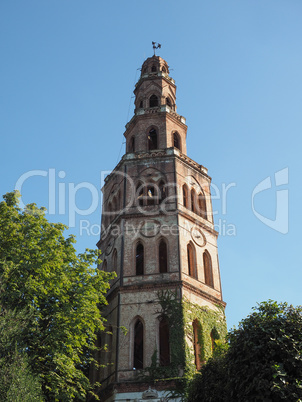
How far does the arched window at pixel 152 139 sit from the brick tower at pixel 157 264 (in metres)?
0.07

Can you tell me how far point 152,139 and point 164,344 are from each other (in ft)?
49.8

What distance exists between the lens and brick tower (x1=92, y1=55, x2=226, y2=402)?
2248 cm

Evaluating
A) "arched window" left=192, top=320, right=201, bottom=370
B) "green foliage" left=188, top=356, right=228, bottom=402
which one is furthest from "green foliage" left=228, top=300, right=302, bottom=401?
"arched window" left=192, top=320, right=201, bottom=370

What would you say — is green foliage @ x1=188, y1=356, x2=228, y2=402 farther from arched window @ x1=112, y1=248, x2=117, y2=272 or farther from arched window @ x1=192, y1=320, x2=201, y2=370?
arched window @ x1=112, y1=248, x2=117, y2=272

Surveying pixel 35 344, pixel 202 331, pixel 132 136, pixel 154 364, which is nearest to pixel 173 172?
pixel 132 136

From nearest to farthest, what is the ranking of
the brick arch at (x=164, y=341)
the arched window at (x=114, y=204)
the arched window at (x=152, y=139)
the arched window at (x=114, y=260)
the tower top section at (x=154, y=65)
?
1. the brick arch at (x=164, y=341)
2. the arched window at (x=114, y=260)
3. the arched window at (x=114, y=204)
4. the arched window at (x=152, y=139)
5. the tower top section at (x=154, y=65)

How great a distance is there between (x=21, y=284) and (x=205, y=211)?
47.3 ft

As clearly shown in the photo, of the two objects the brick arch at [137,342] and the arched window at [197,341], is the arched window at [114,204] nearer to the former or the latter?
the brick arch at [137,342]

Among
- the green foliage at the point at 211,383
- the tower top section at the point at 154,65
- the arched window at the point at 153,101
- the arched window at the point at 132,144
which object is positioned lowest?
the green foliage at the point at 211,383

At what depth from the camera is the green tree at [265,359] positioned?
45.5ft

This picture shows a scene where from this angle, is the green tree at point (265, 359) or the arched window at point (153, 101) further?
the arched window at point (153, 101)

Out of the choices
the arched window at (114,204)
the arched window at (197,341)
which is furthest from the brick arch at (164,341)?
the arched window at (114,204)

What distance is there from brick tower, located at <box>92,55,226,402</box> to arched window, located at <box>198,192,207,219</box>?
63 mm

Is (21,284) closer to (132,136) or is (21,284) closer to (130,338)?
(130,338)
